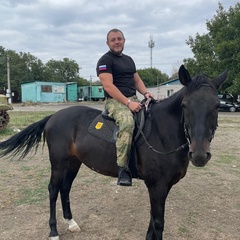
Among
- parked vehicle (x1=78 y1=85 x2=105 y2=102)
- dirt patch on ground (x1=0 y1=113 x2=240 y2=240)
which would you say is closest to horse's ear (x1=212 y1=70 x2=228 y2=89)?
dirt patch on ground (x1=0 y1=113 x2=240 y2=240)

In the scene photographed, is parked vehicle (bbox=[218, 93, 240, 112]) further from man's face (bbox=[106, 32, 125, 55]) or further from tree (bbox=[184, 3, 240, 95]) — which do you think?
man's face (bbox=[106, 32, 125, 55])

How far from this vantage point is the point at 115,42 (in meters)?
3.81

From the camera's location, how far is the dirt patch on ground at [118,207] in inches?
165

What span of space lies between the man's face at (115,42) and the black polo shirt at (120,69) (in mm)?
78

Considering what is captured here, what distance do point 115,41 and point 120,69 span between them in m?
0.37

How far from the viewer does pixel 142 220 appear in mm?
4562

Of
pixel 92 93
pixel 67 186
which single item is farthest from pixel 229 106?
pixel 92 93

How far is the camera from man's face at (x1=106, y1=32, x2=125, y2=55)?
381 cm

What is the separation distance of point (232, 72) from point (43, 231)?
1151 inches

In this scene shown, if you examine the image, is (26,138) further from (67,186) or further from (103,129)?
(103,129)

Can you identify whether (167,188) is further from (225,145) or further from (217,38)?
(217,38)

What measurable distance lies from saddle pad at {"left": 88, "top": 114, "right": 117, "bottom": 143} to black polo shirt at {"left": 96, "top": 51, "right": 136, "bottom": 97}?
457 mm

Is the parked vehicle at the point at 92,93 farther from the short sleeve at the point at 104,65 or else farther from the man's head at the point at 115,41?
the short sleeve at the point at 104,65

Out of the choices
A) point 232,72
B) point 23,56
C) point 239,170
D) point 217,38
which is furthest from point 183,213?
point 23,56
